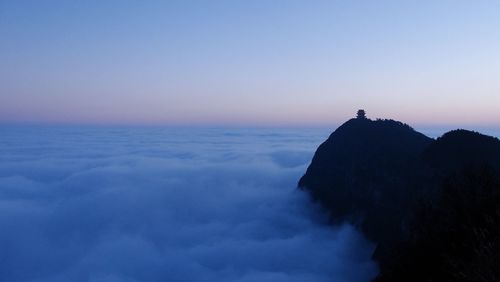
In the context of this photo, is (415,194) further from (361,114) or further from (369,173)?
(361,114)

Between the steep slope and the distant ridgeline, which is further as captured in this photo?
the steep slope

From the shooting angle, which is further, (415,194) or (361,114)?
(361,114)

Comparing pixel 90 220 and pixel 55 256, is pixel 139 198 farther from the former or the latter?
pixel 55 256

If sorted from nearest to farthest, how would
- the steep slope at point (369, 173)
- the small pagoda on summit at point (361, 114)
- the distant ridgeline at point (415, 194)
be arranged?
1. the distant ridgeline at point (415, 194)
2. the steep slope at point (369, 173)
3. the small pagoda on summit at point (361, 114)

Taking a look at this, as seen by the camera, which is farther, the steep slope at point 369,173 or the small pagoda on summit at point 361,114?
the small pagoda on summit at point 361,114

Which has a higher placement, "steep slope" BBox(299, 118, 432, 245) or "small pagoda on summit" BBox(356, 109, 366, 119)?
"small pagoda on summit" BBox(356, 109, 366, 119)

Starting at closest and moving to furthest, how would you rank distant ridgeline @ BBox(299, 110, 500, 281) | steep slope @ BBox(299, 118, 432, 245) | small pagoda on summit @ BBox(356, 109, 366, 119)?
1. distant ridgeline @ BBox(299, 110, 500, 281)
2. steep slope @ BBox(299, 118, 432, 245)
3. small pagoda on summit @ BBox(356, 109, 366, 119)

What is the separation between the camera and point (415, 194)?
37.7 meters

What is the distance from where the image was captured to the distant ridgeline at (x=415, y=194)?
2192 centimetres

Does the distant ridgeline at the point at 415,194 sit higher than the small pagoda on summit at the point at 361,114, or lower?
lower

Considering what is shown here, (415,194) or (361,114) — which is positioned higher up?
(361,114)

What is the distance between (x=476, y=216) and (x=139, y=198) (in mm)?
75883

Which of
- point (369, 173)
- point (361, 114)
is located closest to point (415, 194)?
point (369, 173)

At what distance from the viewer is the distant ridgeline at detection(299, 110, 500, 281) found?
71.9 feet
